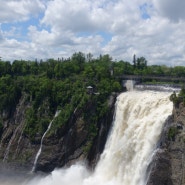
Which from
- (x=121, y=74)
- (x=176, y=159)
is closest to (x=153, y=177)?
(x=176, y=159)

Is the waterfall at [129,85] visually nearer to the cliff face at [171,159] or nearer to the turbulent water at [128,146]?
the turbulent water at [128,146]

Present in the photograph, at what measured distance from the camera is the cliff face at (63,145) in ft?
167

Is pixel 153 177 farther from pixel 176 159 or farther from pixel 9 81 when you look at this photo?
pixel 9 81

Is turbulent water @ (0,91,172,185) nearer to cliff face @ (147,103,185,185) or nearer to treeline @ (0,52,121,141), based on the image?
cliff face @ (147,103,185,185)

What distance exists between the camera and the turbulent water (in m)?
41.3

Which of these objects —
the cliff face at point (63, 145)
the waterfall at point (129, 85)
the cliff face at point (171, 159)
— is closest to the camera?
the cliff face at point (171, 159)

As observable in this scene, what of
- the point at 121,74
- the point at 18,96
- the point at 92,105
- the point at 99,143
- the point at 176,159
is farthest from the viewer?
the point at 18,96

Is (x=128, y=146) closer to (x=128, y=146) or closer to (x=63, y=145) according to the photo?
(x=128, y=146)

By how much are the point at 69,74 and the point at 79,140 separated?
19.5m

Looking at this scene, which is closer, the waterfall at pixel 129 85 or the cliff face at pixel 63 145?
the cliff face at pixel 63 145

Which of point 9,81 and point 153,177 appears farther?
point 9,81

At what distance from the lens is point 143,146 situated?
4200 centimetres

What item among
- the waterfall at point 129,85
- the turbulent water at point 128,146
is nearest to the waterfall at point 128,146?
the turbulent water at point 128,146

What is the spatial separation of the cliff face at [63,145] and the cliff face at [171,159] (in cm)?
1233
